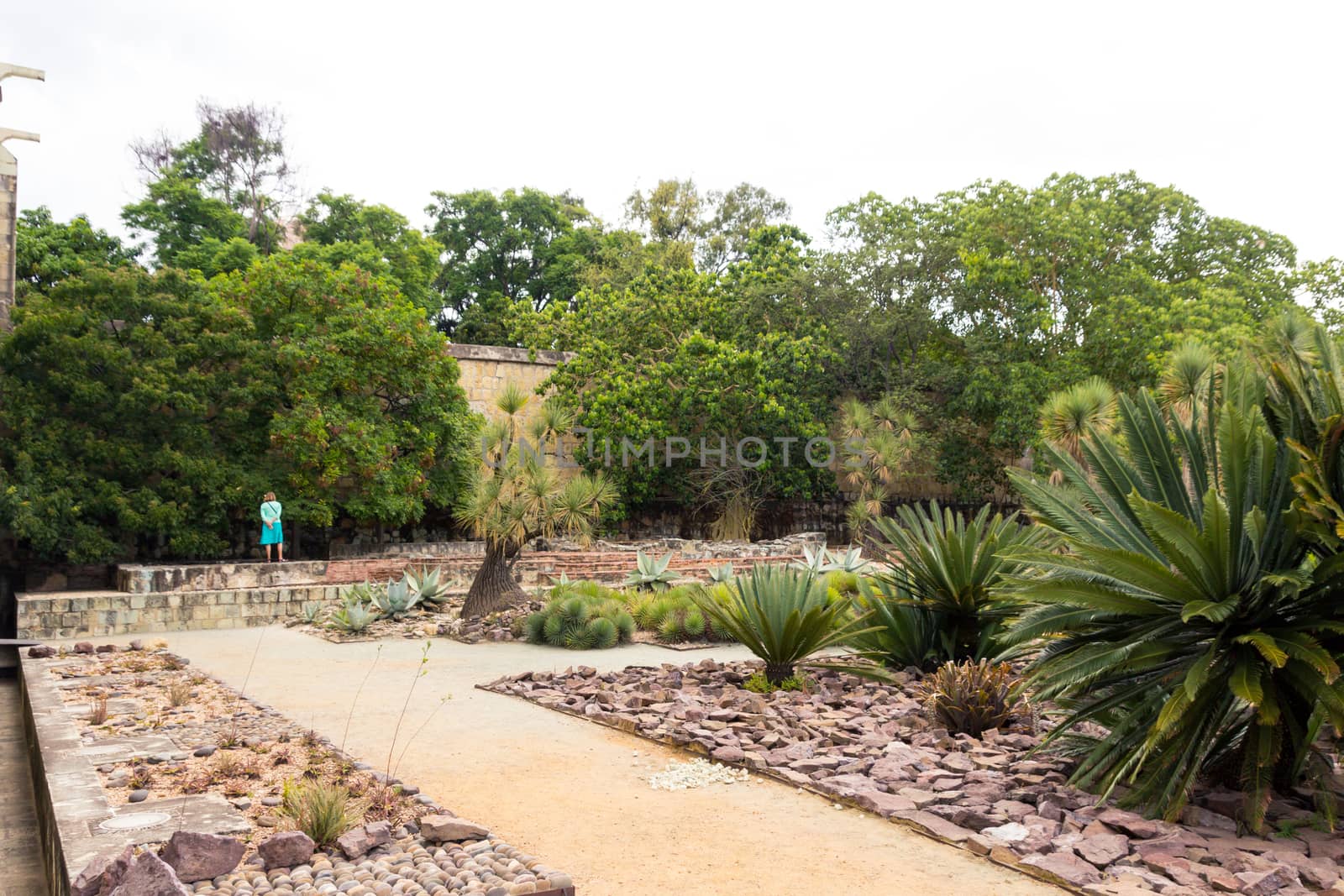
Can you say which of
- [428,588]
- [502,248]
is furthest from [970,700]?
[502,248]

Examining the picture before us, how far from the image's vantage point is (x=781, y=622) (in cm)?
738

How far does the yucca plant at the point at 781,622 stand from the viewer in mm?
7328

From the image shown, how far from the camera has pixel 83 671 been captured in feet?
28.9

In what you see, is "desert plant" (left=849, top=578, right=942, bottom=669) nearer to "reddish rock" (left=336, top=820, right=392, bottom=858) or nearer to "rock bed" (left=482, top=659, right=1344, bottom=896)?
"rock bed" (left=482, top=659, right=1344, bottom=896)

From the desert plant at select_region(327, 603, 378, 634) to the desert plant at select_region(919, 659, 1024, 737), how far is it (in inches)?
291

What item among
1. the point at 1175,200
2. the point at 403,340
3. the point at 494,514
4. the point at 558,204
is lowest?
the point at 494,514

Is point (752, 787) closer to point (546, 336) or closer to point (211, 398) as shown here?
point (211, 398)

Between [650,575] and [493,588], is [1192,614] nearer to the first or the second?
[493,588]

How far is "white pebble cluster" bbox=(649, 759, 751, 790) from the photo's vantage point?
5008 mm

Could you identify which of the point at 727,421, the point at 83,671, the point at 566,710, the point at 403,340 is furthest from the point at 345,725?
the point at 727,421

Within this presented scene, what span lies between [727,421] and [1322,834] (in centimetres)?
1803

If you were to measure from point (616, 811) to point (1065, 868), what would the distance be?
1850mm

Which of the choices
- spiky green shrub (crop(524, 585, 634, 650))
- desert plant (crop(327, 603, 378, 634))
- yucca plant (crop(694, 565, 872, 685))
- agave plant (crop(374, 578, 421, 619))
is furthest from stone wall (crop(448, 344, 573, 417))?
yucca plant (crop(694, 565, 872, 685))

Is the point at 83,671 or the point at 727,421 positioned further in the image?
the point at 727,421
